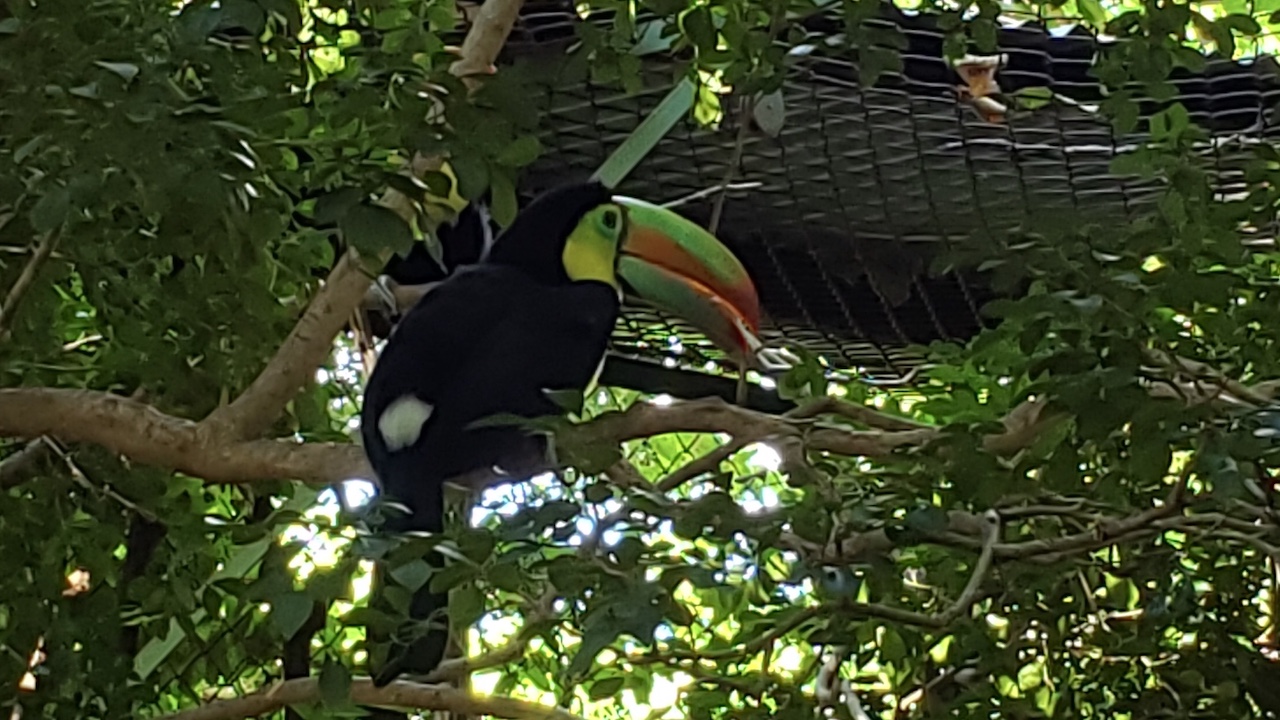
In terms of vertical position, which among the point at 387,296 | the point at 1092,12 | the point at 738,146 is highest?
the point at 1092,12

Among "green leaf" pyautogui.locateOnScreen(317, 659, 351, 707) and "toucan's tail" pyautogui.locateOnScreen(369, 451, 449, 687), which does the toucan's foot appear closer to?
"toucan's tail" pyautogui.locateOnScreen(369, 451, 449, 687)

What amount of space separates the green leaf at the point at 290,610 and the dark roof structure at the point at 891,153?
586 mm

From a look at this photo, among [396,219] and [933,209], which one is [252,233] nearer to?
[396,219]

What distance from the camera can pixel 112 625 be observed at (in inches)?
39.3

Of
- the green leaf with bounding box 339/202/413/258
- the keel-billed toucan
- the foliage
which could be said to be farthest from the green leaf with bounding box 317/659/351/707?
the keel-billed toucan

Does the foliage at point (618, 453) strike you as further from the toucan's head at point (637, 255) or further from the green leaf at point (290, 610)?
the toucan's head at point (637, 255)

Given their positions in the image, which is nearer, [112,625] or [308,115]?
[308,115]

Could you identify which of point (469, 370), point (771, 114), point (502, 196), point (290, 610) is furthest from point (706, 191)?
point (290, 610)

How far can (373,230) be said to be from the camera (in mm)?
733

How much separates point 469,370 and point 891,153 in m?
0.40

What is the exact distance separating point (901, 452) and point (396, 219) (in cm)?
32

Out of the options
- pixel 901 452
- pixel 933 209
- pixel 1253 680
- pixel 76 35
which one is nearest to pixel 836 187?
pixel 933 209

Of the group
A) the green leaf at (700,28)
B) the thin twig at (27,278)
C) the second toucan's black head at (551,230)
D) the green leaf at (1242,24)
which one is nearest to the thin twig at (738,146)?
the second toucan's black head at (551,230)

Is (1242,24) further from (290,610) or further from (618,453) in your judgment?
(290,610)
